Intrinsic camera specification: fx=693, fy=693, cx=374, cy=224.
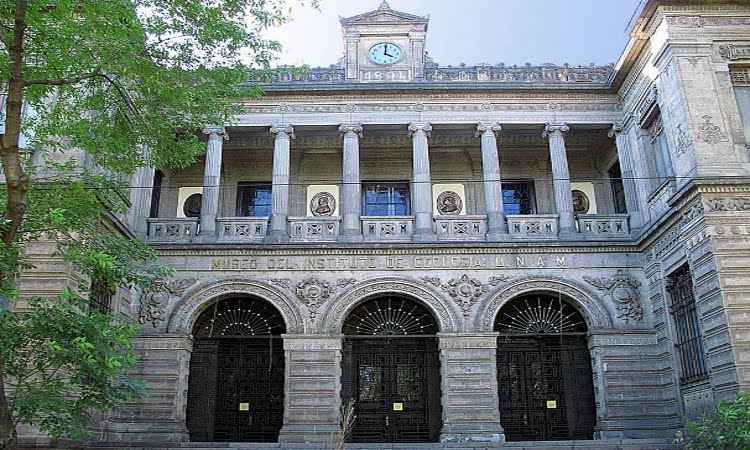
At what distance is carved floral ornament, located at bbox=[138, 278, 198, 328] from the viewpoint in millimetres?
16594

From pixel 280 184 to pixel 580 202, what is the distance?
8.51m

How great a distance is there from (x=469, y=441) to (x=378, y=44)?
10.7m

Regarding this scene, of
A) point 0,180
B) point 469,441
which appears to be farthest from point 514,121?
point 0,180

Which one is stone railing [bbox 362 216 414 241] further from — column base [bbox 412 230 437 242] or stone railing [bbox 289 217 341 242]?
stone railing [bbox 289 217 341 242]

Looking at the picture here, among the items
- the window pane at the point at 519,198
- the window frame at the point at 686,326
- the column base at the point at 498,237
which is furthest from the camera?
the window pane at the point at 519,198

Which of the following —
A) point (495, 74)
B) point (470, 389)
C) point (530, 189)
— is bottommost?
point (470, 389)

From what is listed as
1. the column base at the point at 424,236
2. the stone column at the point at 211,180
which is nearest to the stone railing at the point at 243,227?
the stone column at the point at 211,180

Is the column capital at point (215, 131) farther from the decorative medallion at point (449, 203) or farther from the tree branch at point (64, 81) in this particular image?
the tree branch at point (64, 81)

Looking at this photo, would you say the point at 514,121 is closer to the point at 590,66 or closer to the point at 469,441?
the point at 590,66

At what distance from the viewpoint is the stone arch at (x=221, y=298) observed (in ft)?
A: 54.2

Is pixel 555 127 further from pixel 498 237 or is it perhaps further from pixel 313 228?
pixel 313 228

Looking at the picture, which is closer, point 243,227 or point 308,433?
point 308,433

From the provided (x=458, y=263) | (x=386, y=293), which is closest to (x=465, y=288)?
(x=458, y=263)

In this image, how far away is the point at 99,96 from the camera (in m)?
10.8
